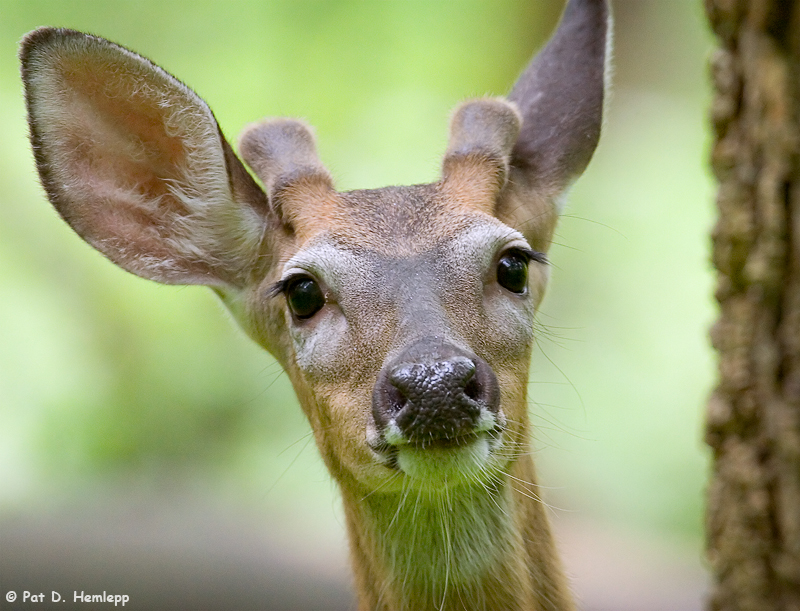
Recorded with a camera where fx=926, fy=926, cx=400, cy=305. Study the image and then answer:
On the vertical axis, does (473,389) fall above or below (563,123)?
below

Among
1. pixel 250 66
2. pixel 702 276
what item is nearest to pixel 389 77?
pixel 250 66

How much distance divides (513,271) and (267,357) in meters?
6.17

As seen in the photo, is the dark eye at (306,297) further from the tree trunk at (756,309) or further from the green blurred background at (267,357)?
the green blurred background at (267,357)

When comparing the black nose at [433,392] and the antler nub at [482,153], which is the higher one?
the antler nub at [482,153]

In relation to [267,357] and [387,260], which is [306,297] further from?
[267,357]

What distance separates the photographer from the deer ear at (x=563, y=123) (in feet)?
17.0

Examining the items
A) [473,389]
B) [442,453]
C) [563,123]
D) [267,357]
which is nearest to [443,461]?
[442,453]

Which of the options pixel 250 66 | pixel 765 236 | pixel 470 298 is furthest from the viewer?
pixel 250 66

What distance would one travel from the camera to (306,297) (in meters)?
4.53

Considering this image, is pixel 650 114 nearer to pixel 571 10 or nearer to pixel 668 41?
pixel 668 41

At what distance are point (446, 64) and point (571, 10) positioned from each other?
6.71m

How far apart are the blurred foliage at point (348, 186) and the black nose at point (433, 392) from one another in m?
6.53

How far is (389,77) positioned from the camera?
11977mm

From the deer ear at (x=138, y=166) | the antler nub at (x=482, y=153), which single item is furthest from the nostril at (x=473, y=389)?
the deer ear at (x=138, y=166)
